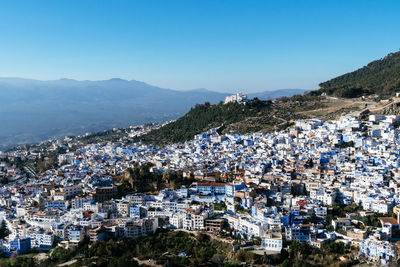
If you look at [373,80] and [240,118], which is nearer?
[240,118]

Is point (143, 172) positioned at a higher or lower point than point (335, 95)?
lower

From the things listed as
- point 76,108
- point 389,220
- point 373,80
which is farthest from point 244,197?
point 76,108

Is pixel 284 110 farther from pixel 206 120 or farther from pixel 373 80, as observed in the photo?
pixel 373 80

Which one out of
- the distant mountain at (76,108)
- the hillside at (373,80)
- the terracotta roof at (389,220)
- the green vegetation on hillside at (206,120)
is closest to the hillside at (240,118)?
the green vegetation on hillside at (206,120)

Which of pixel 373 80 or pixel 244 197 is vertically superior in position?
pixel 373 80

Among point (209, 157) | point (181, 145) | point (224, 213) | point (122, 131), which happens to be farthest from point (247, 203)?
point (122, 131)

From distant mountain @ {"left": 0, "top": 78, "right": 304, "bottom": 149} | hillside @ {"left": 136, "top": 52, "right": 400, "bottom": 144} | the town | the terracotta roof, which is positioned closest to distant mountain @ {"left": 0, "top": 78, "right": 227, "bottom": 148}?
distant mountain @ {"left": 0, "top": 78, "right": 304, "bottom": 149}

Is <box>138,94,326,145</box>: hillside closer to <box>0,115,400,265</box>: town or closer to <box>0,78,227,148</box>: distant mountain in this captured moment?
<box>0,115,400,265</box>: town

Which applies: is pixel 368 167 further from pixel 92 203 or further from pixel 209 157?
pixel 92 203
